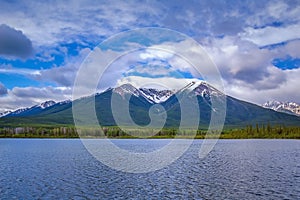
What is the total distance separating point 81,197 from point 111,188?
4784 mm

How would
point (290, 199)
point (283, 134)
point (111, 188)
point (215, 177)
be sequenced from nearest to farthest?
point (290, 199)
point (111, 188)
point (215, 177)
point (283, 134)

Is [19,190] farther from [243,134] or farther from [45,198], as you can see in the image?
[243,134]

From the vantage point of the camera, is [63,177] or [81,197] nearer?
[81,197]

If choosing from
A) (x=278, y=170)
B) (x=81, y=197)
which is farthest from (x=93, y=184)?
(x=278, y=170)

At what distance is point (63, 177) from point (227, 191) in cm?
1996

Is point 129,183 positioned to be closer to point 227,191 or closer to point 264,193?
point 227,191

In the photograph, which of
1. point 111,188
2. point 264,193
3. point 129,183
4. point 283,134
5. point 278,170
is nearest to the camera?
point 264,193

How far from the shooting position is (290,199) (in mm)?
29844

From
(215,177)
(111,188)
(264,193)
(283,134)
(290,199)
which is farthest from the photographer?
(283,134)

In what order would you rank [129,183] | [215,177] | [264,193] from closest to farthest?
[264,193], [129,183], [215,177]

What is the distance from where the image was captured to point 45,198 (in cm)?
3069

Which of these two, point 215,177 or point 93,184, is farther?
point 215,177

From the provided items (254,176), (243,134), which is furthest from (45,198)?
(243,134)

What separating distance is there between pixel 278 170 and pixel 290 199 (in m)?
19.3
